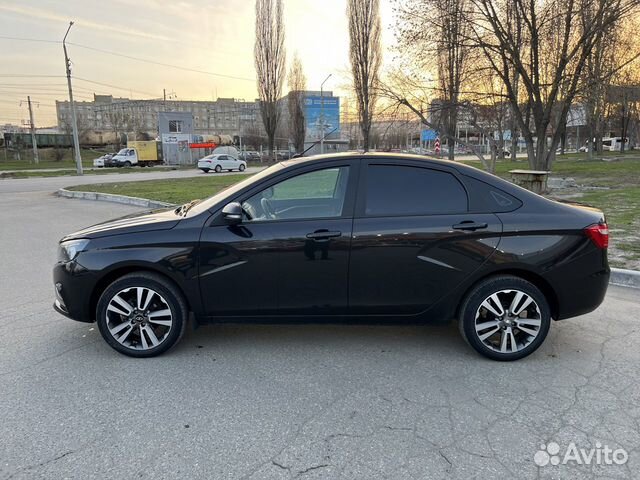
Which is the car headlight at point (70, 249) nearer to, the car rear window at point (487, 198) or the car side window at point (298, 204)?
the car side window at point (298, 204)

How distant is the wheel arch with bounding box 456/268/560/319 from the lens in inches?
135

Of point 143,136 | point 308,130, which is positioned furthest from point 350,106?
point 143,136

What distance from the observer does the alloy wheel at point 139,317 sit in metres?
3.45

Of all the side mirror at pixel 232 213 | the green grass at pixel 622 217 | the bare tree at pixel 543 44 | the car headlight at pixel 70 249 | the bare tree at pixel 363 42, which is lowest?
the green grass at pixel 622 217

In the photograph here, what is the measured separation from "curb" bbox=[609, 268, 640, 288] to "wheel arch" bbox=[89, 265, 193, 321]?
16.7 feet

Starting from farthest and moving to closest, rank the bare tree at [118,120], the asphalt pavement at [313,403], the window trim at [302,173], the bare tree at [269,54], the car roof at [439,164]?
the bare tree at [118,120] < the bare tree at [269,54] < the car roof at [439,164] < the window trim at [302,173] < the asphalt pavement at [313,403]

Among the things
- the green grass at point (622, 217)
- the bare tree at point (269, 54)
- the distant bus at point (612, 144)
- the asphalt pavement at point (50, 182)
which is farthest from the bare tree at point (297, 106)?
the distant bus at point (612, 144)

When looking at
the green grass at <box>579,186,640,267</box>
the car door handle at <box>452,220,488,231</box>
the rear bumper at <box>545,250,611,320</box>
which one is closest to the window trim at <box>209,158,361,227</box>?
the car door handle at <box>452,220,488,231</box>

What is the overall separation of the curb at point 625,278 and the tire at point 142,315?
5.10 m

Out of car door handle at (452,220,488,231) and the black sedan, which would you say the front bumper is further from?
car door handle at (452,220,488,231)

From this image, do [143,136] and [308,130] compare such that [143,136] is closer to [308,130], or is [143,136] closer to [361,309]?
[308,130]

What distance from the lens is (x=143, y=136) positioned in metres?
61.6

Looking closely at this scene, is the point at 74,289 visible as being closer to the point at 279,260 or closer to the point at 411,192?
the point at 279,260

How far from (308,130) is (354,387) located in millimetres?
50963
